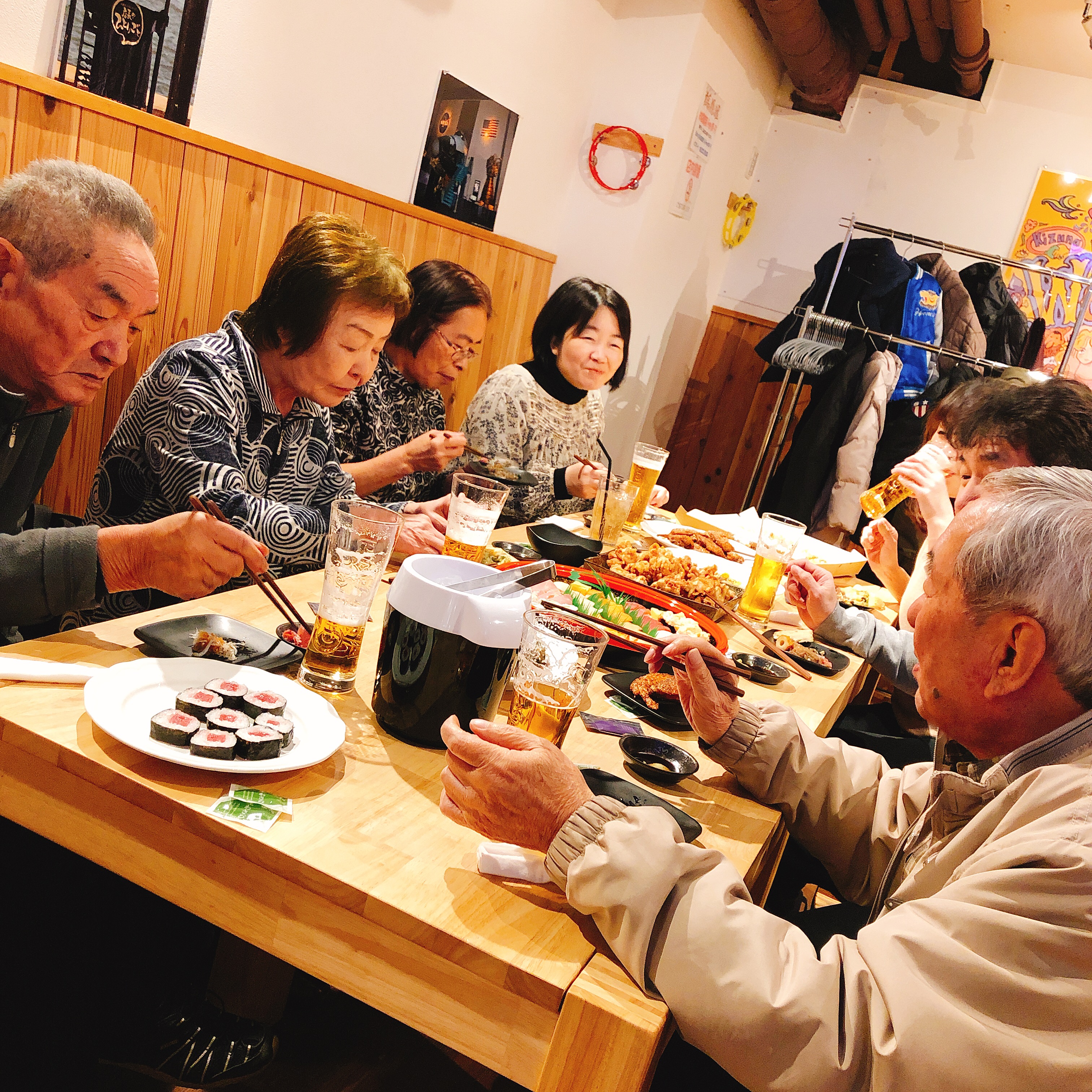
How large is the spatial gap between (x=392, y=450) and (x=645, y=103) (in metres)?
2.71

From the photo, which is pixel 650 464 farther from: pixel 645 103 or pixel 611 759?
pixel 645 103

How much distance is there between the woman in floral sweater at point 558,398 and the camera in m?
3.36

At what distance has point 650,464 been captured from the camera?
2740 millimetres

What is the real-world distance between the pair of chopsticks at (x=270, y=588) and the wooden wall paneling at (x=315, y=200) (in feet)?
6.40

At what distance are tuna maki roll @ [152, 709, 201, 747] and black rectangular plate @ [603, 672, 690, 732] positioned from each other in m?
0.71

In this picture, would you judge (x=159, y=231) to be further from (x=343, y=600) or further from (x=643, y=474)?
(x=343, y=600)

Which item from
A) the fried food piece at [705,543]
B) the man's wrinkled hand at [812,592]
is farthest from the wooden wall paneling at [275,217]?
the man's wrinkled hand at [812,592]

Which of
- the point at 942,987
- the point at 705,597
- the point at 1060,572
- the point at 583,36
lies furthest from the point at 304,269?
the point at 583,36

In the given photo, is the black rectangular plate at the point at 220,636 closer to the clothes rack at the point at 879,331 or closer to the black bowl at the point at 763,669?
the black bowl at the point at 763,669

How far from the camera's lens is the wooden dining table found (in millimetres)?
820

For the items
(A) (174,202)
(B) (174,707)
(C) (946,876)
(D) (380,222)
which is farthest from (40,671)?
(D) (380,222)

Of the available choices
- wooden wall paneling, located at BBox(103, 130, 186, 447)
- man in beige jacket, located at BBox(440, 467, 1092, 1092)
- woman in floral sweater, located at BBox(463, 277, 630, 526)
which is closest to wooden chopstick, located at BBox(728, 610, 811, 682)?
man in beige jacket, located at BBox(440, 467, 1092, 1092)

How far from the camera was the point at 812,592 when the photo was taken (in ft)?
6.98

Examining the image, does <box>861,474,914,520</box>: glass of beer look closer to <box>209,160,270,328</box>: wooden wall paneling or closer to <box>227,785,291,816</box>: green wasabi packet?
<box>209,160,270,328</box>: wooden wall paneling
